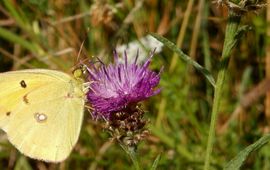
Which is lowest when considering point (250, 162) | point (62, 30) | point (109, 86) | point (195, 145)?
point (250, 162)

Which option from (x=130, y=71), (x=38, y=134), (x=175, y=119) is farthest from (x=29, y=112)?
(x=175, y=119)

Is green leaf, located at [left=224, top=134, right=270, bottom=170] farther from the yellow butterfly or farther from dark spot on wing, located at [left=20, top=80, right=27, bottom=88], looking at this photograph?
dark spot on wing, located at [left=20, top=80, right=27, bottom=88]

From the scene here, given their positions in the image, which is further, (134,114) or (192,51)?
(192,51)

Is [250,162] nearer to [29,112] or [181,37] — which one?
[181,37]

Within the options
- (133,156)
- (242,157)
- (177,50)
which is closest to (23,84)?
(133,156)

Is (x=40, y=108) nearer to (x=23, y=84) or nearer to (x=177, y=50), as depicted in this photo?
(x=23, y=84)

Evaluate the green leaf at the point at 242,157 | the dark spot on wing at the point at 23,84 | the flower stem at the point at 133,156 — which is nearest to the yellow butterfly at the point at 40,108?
the dark spot on wing at the point at 23,84

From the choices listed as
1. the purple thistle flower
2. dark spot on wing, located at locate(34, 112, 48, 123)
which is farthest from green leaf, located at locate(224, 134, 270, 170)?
dark spot on wing, located at locate(34, 112, 48, 123)
